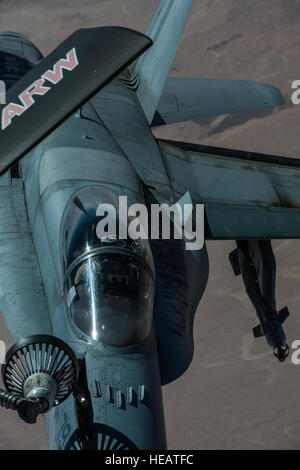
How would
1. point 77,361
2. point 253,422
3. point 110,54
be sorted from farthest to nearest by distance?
point 253,422
point 110,54
point 77,361

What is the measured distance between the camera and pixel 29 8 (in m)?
38.1

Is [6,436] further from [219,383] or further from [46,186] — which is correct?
[46,186]

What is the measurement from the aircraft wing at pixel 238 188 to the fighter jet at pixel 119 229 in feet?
0.11

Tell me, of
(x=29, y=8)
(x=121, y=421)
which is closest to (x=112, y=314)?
(x=121, y=421)

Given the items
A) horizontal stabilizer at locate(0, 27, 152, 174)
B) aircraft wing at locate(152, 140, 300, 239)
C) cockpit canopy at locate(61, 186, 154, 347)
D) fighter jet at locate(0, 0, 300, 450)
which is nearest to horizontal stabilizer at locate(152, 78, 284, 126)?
fighter jet at locate(0, 0, 300, 450)

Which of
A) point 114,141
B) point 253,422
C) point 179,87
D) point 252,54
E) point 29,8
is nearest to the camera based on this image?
point 114,141

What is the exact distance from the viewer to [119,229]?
33.5ft

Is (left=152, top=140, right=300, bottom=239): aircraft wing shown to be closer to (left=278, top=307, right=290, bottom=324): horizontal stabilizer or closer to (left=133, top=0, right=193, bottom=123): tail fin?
(left=133, top=0, right=193, bottom=123): tail fin

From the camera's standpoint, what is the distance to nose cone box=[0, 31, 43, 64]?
17969 mm

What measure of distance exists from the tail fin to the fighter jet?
0.14ft

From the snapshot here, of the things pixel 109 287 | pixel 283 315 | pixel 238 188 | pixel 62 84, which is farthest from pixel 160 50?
pixel 109 287

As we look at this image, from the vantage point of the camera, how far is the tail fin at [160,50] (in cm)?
1534

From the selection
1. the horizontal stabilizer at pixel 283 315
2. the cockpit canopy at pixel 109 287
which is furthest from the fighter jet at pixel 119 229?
the horizontal stabilizer at pixel 283 315

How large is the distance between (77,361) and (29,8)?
106 ft
